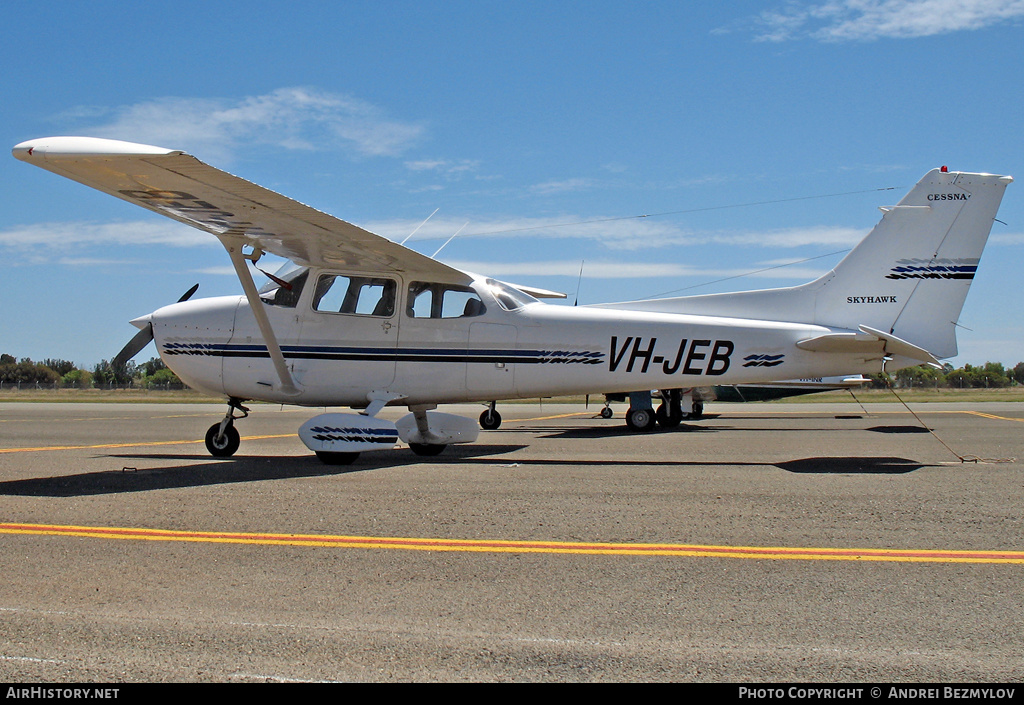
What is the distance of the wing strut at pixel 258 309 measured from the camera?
9938 millimetres

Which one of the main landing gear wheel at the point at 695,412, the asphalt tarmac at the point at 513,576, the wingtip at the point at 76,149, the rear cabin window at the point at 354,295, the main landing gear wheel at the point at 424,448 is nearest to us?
the asphalt tarmac at the point at 513,576

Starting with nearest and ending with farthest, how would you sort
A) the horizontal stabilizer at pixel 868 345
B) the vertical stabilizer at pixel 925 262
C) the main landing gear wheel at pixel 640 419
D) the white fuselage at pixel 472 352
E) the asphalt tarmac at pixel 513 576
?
the asphalt tarmac at pixel 513 576, the horizontal stabilizer at pixel 868 345, the vertical stabilizer at pixel 925 262, the white fuselage at pixel 472 352, the main landing gear wheel at pixel 640 419

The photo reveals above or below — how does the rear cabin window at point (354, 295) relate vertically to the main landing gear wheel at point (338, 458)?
above

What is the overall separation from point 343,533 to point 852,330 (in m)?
7.22

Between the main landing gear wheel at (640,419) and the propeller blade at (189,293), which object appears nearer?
the propeller blade at (189,293)

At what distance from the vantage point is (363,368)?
10.9 m

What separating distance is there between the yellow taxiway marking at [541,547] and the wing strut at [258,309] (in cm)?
466

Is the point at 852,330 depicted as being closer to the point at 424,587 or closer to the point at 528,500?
the point at 528,500

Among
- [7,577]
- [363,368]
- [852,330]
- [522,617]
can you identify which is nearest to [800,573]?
[522,617]

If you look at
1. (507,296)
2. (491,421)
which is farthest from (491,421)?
(507,296)

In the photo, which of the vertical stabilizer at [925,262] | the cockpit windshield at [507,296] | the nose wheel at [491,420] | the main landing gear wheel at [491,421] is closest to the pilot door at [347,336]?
the cockpit windshield at [507,296]

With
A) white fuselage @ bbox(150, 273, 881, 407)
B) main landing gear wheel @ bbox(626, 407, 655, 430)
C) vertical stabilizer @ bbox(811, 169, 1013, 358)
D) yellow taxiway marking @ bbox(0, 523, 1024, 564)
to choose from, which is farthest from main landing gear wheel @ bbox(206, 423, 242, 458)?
main landing gear wheel @ bbox(626, 407, 655, 430)

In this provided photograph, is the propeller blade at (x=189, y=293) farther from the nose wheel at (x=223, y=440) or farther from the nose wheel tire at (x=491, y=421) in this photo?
the nose wheel tire at (x=491, y=421)

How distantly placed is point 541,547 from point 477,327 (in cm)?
601
